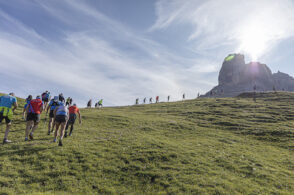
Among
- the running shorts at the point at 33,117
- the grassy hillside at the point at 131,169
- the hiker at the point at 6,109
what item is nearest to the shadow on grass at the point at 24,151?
the grassy hillside at the point at 131,169

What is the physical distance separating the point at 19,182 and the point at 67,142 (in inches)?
228

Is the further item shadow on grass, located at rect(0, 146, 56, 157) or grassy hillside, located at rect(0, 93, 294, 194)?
shadow on grass, located at rect(0, 146, 56, 157)

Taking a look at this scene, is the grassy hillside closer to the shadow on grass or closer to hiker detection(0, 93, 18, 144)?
the shadow on grass

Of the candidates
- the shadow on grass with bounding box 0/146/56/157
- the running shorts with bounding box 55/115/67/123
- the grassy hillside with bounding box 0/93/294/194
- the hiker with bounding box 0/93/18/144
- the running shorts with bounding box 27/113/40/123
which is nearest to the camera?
the grassy hillside with bounding box 0/93/294/194

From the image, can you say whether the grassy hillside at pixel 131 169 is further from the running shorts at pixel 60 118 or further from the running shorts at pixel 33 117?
the running shorts at pixel 60 118

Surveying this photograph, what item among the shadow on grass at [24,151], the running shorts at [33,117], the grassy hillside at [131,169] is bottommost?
the grassy hillside at [131,169]

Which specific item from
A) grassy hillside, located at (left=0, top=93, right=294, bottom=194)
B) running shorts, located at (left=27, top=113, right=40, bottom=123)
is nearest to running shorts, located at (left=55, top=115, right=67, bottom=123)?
grassy hillside, located at (left=0, top=93, right=294, bottom=194)

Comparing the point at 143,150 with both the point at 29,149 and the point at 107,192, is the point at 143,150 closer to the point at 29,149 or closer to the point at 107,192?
the point at 107,192

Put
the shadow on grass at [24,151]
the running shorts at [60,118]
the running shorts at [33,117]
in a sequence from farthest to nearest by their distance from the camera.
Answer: the running shorts at [33,117]
the running shorts at [60,118]
the shadow on grass at [24,151]

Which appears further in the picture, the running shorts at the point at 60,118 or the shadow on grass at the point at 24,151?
the running shorts at the point at 60,118

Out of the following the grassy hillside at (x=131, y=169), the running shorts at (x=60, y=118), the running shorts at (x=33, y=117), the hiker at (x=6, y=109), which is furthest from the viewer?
the running shorts at (x=33, y=117)

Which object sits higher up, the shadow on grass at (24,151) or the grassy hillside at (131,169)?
the shadow on grass at (24,151)

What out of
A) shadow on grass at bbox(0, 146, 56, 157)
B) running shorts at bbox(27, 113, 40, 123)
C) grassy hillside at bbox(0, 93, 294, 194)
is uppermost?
running shorts at bbox(27, 113, 40, 123)

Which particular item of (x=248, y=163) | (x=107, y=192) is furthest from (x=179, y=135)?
(x=107, y=192)
